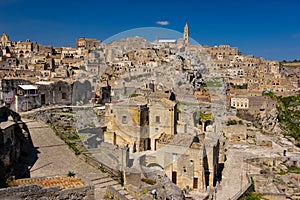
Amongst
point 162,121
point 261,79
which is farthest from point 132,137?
point 261,79

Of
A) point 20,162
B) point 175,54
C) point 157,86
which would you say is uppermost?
point 175,54

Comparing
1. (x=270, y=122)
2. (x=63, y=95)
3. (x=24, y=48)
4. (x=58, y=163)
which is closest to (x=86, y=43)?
(x=24, y=48)

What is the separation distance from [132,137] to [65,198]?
19.7 feet

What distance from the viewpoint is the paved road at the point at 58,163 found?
23.8ft

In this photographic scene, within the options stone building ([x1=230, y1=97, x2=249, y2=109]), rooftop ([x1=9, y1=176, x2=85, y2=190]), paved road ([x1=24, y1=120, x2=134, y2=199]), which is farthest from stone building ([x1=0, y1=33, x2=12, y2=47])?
rooftop ([x1=9, y1=176, x2=85, y2=190])

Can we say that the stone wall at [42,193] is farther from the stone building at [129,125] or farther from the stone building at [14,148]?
the stone building at [129,125]

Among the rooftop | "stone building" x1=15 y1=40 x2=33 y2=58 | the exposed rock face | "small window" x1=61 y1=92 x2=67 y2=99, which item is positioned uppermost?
"stone building" x1=15 y1=40 x2=33 y2=58

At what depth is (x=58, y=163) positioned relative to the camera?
819 cm

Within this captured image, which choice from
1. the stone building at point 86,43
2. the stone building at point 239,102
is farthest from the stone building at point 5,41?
the stone building at point 239,102

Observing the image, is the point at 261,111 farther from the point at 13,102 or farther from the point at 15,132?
the point at 15,132

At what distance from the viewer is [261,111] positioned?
2609 cm

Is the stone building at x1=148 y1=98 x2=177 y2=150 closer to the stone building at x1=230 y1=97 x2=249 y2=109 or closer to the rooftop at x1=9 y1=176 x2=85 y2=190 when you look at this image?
the rooftop at x1=9 y1=176 x2=85 y2=190

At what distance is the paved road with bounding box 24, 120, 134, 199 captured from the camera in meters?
7.26

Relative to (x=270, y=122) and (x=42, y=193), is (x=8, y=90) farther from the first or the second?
(x=270, y=122)
